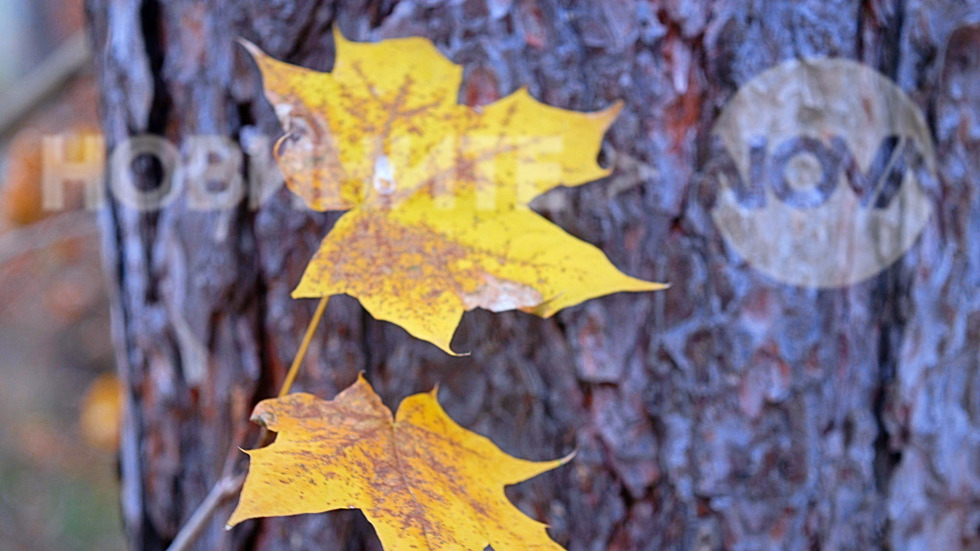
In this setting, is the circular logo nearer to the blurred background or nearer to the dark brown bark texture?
the dark brown bark texture

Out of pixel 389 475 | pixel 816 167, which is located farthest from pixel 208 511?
pixel 816 167

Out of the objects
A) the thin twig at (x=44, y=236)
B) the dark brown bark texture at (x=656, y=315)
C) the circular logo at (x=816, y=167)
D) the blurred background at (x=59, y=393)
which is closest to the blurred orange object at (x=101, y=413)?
the blurred background at (x=59, y=393)

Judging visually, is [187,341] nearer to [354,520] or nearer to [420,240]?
[354,520]

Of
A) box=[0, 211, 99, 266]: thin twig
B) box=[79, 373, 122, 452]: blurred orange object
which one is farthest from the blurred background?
box=[0, 211, 99, 266]: thin twig

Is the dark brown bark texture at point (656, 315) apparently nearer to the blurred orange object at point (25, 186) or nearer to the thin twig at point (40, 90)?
the blurred orange object at point (25, 186)

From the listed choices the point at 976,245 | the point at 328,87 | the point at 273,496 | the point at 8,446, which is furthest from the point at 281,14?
the point at 8,446

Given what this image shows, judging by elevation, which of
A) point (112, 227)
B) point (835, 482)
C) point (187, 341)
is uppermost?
point (112, 227)

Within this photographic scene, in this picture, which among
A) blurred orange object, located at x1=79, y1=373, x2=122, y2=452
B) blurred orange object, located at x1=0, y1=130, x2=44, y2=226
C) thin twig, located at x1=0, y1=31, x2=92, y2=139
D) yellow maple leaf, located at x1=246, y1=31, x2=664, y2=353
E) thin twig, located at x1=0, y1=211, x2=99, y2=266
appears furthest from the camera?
blurred orange object, located at x1=79, y1=373, x2=122, y2=452
